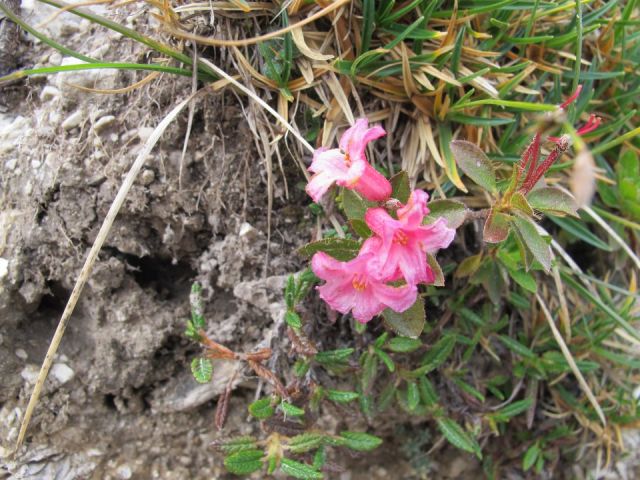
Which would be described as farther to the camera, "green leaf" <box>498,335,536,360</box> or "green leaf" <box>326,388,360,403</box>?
"green leaf" <box>498,335,536,360</box>

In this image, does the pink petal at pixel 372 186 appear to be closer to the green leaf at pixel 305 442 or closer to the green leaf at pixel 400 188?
the green leaf at pixel 400 188

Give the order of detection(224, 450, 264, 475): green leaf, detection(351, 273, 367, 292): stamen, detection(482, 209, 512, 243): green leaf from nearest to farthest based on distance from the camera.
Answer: detection(351, 273, 367, 292): stamen
detection(482, 209, 512, 243): green leaf
detection(224, 450, 264, 475): green leaf

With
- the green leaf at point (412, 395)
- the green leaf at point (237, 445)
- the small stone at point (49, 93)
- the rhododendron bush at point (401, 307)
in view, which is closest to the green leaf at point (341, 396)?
the rhododendron bush at point (401, 307)

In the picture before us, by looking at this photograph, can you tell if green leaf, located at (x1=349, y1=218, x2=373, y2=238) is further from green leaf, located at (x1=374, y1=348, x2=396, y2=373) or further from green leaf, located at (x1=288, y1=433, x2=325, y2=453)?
green leaf, located at (x1=288, y1=433, x2=325, y2=453)

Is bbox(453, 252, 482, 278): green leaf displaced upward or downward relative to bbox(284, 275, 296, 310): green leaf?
downward

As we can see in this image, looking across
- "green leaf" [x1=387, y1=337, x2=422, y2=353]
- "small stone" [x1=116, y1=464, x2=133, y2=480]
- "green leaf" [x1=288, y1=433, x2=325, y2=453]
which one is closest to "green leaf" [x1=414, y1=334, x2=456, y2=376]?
"green leaf" [x1=387, y1=337, x2=422, y2=353]

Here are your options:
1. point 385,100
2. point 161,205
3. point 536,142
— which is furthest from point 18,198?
point 536,142

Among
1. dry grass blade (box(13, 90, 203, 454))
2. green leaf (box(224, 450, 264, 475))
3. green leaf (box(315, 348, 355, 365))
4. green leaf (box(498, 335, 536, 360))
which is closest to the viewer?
dry grass blade (box(13, 90, 203, 454))
